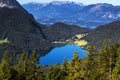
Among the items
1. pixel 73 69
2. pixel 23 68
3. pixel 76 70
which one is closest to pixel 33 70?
pixel 23 68

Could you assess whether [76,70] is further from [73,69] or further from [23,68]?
[23,68]

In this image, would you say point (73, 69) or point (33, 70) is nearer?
point (73, 69)

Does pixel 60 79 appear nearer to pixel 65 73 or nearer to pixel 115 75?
pixel 65 73

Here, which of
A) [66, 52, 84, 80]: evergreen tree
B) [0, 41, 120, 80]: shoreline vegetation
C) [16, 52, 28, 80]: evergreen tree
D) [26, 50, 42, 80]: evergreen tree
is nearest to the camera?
[66, 52, 84, 80]: evergreen tree

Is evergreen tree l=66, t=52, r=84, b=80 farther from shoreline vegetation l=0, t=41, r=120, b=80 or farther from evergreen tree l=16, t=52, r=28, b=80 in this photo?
evergreen tree l=16, t=52, r=28, b=80

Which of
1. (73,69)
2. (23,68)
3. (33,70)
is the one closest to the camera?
(73,69)

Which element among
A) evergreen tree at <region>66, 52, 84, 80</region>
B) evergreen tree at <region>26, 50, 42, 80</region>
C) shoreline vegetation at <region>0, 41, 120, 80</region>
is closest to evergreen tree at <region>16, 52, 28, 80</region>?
shoreline vegetation at <region>0, 41, 120, 80</region>

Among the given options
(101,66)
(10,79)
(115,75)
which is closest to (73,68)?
(115,75)

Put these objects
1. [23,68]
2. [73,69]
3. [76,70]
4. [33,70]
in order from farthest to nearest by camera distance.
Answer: [33,70]
[23,68]
[73,69]
[76,70]

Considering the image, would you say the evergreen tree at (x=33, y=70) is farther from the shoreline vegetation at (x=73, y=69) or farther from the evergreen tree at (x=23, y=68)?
the evergreen tree at (x=23, y=68)

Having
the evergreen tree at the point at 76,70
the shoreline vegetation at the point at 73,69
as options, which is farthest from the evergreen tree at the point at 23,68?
the evergreen tree at the point at 76,70

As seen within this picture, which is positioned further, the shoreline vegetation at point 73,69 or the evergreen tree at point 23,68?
the evergreen tree at point 23,68
